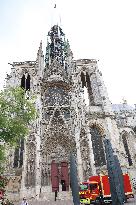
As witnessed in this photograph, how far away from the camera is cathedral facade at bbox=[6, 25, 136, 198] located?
18.5 metres

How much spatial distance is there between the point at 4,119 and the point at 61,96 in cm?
1115

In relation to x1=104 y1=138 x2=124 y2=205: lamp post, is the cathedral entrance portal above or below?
above

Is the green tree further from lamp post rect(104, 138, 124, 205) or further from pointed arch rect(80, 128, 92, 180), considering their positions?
lamp post rect(104, 138, 124, 205)

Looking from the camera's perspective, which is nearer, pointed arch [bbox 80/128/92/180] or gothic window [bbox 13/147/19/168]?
pointed arch [bbox 80/128/92/180]

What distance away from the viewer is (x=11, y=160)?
63.3 feet

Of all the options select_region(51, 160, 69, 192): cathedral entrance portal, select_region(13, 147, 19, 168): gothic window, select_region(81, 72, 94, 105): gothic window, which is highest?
select_region(81, 72, 94, 105): gothic window

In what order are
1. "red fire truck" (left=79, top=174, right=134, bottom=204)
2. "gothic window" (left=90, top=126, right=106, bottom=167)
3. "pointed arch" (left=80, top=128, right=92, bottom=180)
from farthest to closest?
"gothic window" (left=90, top=126, right=106, bottom=167) < "pointed arch" (left=80, top=128, right=92, bottom=180) < "red fire truck" (left=79, top=174, right=134, bottom=204)

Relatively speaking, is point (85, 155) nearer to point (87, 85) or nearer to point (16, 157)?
point (16, 157)

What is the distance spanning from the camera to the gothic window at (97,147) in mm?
20078

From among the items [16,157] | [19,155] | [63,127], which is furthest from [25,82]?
[16,157]

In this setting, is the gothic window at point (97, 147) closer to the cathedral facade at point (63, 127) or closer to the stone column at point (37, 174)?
the cathedral facade at point (63, 127)

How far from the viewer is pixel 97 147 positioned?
2080cm

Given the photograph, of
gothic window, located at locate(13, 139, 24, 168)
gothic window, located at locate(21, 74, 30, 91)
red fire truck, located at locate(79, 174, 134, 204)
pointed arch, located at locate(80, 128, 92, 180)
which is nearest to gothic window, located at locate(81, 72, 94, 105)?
pointed arch, located at locate(80, 128, 92, 180)

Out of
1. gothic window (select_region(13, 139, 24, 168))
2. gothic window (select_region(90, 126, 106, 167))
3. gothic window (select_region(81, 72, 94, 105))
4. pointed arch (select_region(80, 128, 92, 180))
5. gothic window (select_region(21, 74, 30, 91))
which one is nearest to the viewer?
pointed arch (select_region(80, 128, 92, 180))
